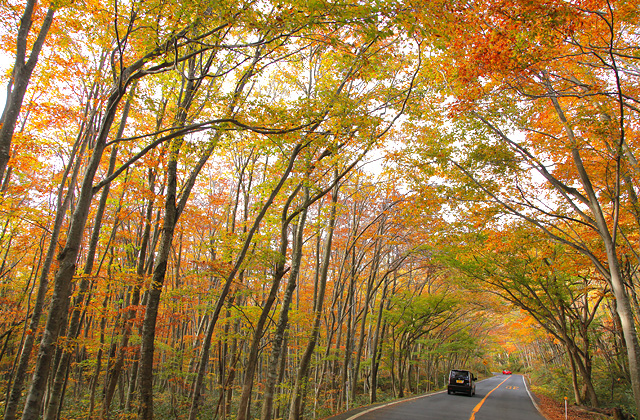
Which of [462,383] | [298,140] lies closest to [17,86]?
[298,140]

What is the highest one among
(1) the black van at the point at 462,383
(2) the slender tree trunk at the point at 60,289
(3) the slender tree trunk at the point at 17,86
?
(3) the slender tree trunk at the point at 17,86

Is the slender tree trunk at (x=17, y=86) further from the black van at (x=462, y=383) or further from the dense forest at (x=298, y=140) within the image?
the black van at (x=462, y=383)

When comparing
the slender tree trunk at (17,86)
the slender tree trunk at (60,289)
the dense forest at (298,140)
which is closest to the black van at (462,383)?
the dense forest at (298,140)

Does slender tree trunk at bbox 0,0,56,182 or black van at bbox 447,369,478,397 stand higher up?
slender tree trunk at bbox 0,0,56,182

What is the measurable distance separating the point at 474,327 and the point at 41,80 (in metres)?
41.6

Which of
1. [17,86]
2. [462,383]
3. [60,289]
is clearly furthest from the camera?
[462,383]

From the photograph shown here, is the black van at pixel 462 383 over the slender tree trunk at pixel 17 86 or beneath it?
beneath

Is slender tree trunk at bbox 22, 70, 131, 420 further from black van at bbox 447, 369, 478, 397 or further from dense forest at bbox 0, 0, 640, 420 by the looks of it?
black van at bbox 447, 369, 478, 397

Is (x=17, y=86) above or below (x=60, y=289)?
above

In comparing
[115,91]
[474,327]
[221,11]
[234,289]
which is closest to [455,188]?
[234,289]

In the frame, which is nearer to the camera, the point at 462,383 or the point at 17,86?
the point at 17,86

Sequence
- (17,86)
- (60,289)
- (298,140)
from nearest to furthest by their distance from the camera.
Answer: (17,86)
(60,289)
(298,140)

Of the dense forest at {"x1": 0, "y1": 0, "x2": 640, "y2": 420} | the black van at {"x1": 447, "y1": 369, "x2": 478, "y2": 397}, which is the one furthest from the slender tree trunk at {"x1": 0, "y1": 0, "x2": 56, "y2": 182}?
the black van at {"x1": 447, "y1": 369, "x2": 478, "y2": 397}

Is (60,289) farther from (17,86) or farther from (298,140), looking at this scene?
(298,140)
